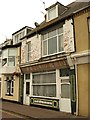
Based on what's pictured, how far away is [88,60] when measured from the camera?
13.2 meters

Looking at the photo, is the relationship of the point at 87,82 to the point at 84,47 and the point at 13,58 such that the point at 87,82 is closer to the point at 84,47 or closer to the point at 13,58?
the point at 84,47

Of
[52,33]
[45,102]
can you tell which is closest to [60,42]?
[52,33]

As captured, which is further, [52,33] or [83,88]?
[52,33]

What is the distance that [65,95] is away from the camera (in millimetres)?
15258

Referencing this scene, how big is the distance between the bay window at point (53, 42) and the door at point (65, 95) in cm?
233

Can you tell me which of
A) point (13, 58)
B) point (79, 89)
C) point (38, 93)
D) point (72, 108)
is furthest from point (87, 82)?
point (13, 58)

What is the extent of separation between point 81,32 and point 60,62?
9.25ft

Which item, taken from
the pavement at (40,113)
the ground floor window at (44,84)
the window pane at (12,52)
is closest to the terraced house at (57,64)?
the ground floor window at (44,84)

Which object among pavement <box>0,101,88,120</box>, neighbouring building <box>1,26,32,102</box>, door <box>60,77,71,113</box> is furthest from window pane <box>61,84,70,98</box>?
neighbouring building <box>1,26,32,102</box>

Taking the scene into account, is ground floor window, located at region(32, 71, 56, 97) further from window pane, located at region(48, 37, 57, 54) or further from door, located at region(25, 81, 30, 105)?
window pane, located at region(48, 37, 57, 54)

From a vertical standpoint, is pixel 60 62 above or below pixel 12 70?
above

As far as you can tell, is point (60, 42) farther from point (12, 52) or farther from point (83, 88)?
point (12, 52)

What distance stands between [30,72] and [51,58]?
4236 millimetres

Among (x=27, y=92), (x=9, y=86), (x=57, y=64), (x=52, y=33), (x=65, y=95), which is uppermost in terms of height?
(x=52, y=33)
